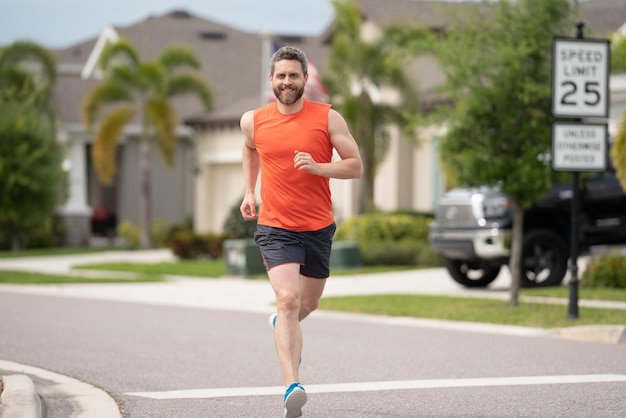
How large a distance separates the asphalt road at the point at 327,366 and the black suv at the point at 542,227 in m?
3.59

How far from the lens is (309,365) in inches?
416

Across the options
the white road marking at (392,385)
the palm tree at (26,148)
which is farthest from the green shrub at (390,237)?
the white road marking at (392,385)

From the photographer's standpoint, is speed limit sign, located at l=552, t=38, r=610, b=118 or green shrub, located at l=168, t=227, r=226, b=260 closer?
speed limit sign, located at l=552, t=38, r=610, b=118

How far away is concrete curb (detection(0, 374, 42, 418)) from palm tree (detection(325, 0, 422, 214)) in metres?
20.4

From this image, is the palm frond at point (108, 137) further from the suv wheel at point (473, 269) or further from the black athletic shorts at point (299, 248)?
the black athletic shorts at point (299, 248)

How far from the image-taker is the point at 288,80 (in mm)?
7414

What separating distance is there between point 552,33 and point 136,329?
6306 mm

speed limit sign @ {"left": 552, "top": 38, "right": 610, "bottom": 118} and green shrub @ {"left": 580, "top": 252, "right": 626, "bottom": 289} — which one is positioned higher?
speed limit sign @ {"left": 552, "top": 38, "right": 610, "bottom": 118}

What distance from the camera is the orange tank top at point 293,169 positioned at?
7.46 metres

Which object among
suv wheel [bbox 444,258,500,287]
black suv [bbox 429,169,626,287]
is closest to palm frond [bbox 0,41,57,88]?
suv wheel [bbox 444,258,500,287]

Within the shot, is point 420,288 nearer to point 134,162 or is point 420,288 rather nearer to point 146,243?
point 146,243

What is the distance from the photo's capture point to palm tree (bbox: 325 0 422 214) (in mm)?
28891

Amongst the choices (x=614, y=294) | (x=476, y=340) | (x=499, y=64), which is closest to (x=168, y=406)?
(x=476, y=340)

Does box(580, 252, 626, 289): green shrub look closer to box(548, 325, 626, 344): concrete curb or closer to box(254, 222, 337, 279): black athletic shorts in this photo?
box(548, 325, 626, 344): concrete curb
